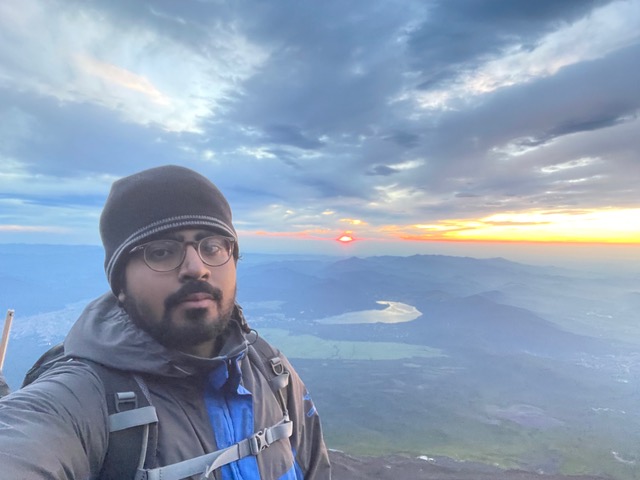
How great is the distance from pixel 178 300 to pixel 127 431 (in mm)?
945

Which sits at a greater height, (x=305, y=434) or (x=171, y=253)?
(x=171, y=253)

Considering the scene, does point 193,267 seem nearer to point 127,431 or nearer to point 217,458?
point 127,431

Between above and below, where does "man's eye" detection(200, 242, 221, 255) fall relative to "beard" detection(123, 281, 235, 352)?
above

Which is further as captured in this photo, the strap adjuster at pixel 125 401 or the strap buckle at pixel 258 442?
the strap buckle at pixel 258 442

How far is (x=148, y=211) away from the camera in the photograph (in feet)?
10.3

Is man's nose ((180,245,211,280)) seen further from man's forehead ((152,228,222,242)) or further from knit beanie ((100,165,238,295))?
knit beanie ((100,165,238,295))

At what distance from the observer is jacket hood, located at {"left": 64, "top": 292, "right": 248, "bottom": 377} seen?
2693mm

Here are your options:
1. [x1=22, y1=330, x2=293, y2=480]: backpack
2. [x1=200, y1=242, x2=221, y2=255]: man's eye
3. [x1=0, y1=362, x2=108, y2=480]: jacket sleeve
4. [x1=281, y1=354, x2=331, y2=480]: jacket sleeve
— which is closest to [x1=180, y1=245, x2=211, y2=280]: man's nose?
[x1=200, y1=242, x2=221, y2=255]: man's eye

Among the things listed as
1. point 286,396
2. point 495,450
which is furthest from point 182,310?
point 495,450

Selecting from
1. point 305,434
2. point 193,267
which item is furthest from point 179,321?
point 305,434

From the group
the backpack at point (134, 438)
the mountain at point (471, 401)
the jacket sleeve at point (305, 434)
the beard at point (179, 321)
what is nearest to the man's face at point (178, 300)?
the beard at point (179, 321)

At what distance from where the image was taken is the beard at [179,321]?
297 cm

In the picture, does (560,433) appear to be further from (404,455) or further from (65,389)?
(65,389)

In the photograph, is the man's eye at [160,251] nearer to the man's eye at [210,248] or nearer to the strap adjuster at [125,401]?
the man's eye at [210,248]
